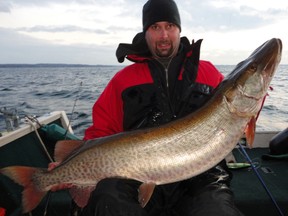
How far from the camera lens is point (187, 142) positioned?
8.79 ft

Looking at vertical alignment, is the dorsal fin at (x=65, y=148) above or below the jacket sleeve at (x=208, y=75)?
below

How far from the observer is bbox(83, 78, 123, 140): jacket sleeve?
3.64m

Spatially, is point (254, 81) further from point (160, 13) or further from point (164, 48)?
point (160, 13)

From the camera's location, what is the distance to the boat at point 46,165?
3.85 m

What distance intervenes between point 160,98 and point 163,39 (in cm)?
78

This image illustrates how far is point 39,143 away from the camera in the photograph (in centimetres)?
476

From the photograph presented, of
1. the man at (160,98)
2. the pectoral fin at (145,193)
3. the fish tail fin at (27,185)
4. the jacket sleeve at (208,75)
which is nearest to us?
the pectoral fin at (145,193)

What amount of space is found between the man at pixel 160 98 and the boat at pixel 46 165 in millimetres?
885

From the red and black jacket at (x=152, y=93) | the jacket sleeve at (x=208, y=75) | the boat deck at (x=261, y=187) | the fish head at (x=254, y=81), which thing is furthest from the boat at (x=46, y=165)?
the fish head at (x=254, y=81)

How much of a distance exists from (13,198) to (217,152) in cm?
268

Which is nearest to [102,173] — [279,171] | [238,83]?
[238,83]

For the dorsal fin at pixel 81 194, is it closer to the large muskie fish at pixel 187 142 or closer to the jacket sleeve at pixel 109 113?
the large muskie fish at pixel 187 142

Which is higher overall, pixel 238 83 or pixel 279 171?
pixel 238 83

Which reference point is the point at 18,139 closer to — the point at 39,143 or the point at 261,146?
the point at 39,143
